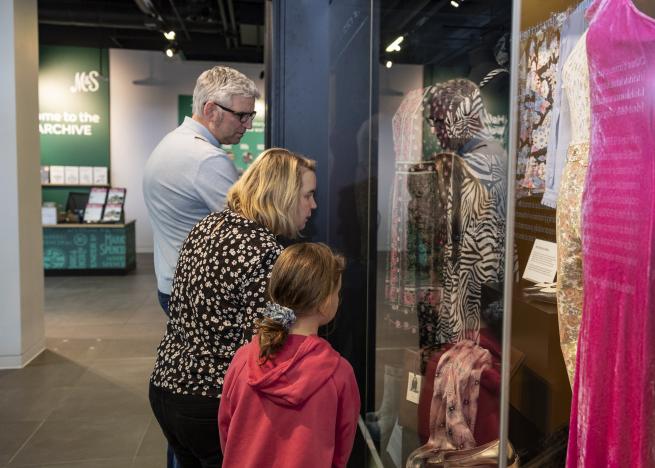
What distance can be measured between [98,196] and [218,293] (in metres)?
8.79

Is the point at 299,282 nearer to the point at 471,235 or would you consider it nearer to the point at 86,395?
the point at 471,235

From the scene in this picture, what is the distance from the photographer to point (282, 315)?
54.0 inches

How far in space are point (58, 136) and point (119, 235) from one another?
106 inches

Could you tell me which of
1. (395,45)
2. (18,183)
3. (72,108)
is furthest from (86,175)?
(395,45)

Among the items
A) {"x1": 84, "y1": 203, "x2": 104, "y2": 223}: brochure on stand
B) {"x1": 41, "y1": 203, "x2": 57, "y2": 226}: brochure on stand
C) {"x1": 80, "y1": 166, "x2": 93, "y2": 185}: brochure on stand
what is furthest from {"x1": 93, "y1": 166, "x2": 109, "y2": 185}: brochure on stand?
{"x1": 41, "y1": 203, "x2": 57, "y2": 226}: brochure on stand

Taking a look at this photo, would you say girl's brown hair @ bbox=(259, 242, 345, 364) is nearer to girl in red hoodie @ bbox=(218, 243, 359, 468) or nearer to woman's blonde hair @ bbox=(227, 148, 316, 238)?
girl in red hoodie @ bbox=(218, 243, 359, 468)

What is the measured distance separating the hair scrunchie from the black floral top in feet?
0.46

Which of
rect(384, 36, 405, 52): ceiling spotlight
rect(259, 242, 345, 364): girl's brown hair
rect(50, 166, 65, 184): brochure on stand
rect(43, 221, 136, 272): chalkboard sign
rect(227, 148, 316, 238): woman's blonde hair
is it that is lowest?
rect(43, 221, 136, 272): chalkboard sign

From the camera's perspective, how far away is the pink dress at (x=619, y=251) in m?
1.01

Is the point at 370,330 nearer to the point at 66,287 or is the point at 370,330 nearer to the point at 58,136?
the point at 66,287

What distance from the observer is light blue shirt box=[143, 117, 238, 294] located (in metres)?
2.12

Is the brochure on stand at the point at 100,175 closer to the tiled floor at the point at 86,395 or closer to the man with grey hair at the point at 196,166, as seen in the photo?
the tiled floor at the point at 86,395

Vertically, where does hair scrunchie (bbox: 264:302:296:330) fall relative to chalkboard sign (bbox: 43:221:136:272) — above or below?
above

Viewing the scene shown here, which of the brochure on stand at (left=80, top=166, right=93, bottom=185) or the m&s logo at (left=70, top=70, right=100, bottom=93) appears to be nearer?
the brochure on stand at (left=80, top=166, right=93, bottom=185)
